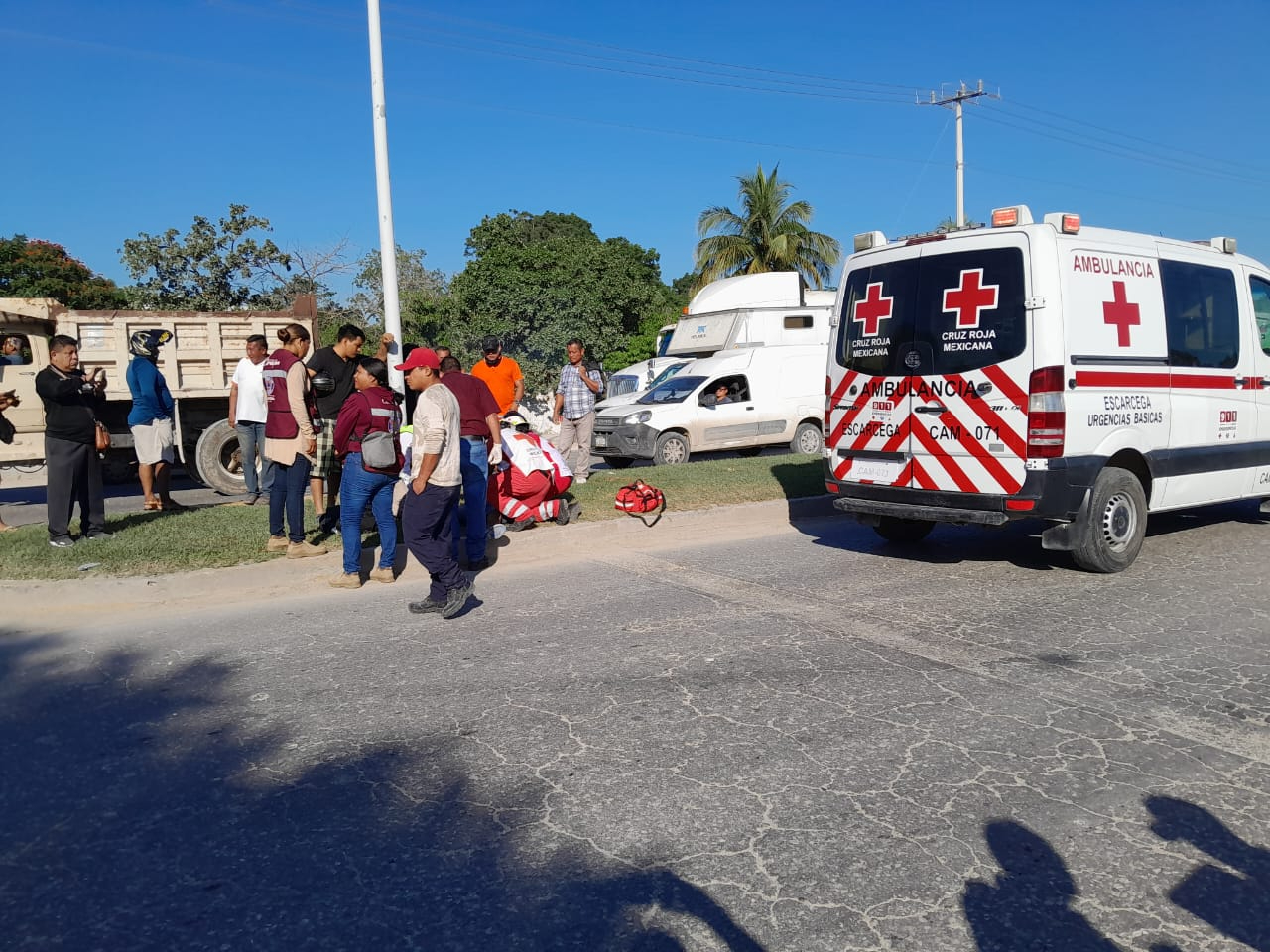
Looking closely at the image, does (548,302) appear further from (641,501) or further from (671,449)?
(641,501)

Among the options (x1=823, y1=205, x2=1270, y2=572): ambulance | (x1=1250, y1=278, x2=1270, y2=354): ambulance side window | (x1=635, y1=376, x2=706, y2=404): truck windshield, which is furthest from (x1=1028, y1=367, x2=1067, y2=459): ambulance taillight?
(x1=635, y1=376, x2=706, y2=404): truck windshield

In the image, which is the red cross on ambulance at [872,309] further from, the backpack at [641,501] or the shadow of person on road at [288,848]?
the shadow of person on road at [288,848]

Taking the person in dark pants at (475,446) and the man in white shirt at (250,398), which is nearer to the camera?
the person in dark pants at (475,446)

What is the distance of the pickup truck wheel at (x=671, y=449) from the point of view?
15305 millimetres

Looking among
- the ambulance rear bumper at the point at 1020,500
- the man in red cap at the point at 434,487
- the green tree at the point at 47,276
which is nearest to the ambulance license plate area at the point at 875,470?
the ambulance rear bumper at the point at 1020,500

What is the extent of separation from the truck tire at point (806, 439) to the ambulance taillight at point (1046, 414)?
958 centimetres

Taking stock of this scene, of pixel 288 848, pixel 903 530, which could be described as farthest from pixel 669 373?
pixel 288 848

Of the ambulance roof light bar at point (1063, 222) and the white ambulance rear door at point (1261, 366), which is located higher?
the ambulance roof light bar at point (1063, 222)

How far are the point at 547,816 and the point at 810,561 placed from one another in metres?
5.04

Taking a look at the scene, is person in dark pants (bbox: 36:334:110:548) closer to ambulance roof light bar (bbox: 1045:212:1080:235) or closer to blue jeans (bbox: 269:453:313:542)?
blue jeans (bbox: 269:453:313:542)

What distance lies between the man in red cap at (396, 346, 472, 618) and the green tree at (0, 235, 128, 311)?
97.8 feet

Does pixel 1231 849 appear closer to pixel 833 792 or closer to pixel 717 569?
pixel 833 792

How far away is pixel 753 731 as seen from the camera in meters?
4.41

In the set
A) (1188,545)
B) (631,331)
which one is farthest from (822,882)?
(631,331)
